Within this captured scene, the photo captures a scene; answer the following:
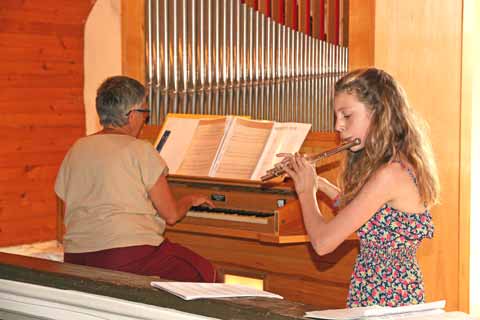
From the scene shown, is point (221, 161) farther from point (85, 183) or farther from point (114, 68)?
point (114, 68)

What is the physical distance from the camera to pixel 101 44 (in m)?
8.18

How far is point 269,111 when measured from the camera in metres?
4.88

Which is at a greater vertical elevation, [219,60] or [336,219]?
[219,60]

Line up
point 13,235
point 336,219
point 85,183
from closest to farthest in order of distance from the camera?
point 336,219, point 85,183, point 13,235

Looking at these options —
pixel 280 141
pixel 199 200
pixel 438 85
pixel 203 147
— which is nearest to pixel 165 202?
pixel 199 200

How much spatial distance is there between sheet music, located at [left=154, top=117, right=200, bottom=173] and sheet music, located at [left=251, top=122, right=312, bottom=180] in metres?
0.57

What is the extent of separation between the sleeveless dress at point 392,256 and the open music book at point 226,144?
5.51ft

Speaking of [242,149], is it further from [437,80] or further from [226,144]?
[437,80]

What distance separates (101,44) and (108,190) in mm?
4547

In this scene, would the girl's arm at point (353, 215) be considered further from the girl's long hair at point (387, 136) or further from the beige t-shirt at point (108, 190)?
the beige t-shirt at point (108, 190)

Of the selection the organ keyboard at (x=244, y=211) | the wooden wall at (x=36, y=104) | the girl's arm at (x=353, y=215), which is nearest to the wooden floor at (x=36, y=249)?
the wooden wall at (x=36, y=104)

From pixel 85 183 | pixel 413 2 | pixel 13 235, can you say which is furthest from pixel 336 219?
pixel 13 235

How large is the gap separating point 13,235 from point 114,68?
169 cm

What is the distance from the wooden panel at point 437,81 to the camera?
4.19m
